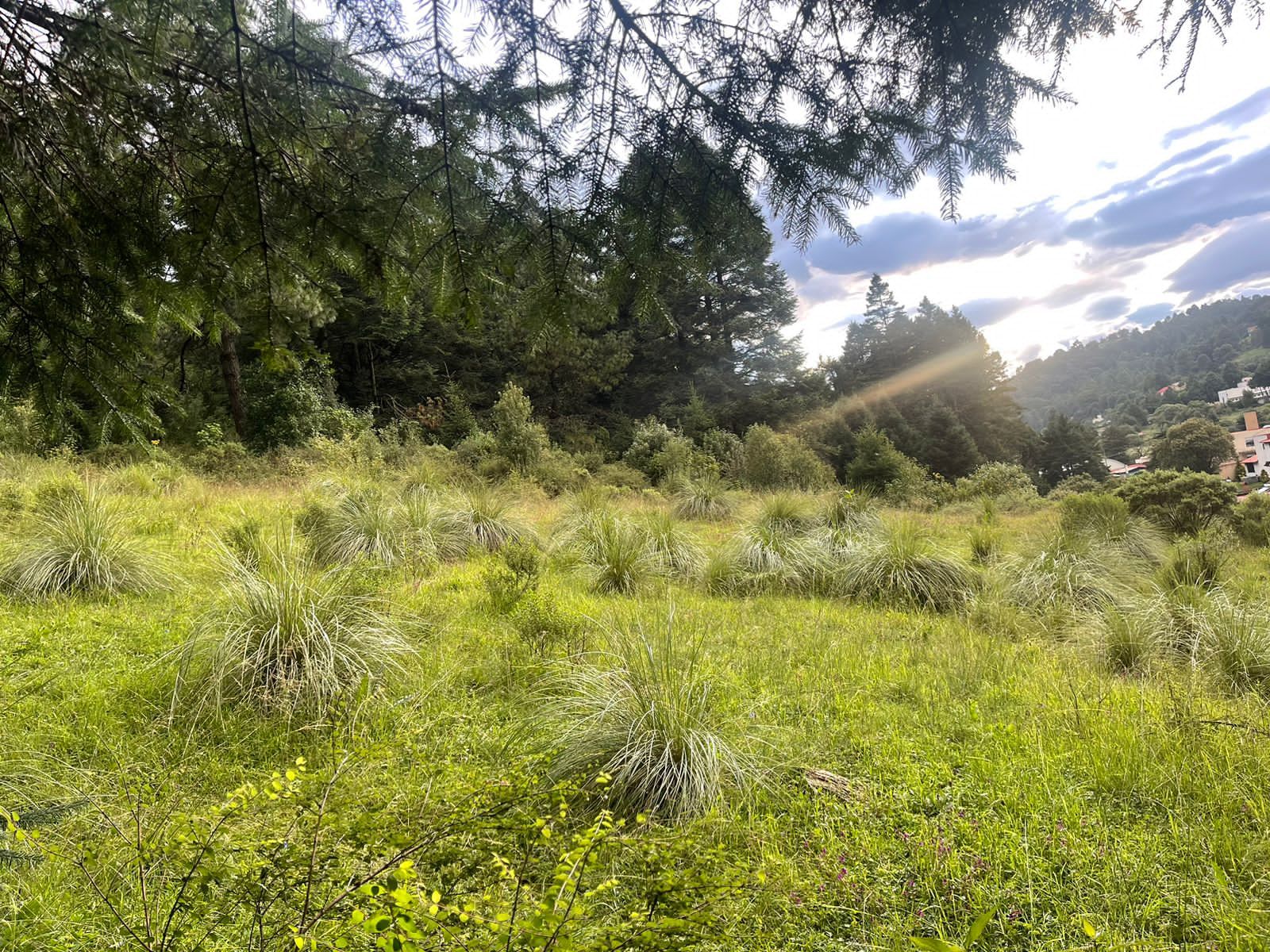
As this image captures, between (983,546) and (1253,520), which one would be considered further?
(1253,520)

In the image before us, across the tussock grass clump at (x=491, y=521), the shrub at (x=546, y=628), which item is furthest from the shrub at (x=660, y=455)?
the shrub at (x=546, y=628)

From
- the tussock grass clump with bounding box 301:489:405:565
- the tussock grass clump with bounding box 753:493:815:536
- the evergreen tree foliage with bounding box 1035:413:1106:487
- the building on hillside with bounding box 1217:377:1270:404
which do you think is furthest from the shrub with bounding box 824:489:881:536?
the evergreen tree foliage with bounding box 1035:413:1106:487

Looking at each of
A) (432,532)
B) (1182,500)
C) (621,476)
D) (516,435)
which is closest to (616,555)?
(432,532)

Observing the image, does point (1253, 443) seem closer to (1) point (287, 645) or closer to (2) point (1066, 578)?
(2) point (1066, 578)

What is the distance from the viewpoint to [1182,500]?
8.52 meters

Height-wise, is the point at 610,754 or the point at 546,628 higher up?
the point at 546,628

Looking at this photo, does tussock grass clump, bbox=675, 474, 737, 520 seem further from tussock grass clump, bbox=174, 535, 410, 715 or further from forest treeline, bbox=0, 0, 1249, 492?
forest treeline, bbox=0, 0, 1249, 492

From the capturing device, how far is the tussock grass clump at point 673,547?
6039 mm

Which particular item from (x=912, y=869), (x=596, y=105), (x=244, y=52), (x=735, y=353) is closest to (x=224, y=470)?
(x=244, y=52)

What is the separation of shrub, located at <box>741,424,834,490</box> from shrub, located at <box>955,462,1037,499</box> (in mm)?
3890

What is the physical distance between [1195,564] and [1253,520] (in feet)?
17.9

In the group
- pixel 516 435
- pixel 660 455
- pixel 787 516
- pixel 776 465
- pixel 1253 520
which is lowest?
pixel 1253 520

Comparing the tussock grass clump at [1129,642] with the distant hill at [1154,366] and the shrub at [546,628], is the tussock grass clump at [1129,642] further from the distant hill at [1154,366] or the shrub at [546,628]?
the distant hill at [1154,366]

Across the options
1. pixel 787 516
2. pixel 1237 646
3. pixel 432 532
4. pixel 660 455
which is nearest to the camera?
pixel 1237 646
